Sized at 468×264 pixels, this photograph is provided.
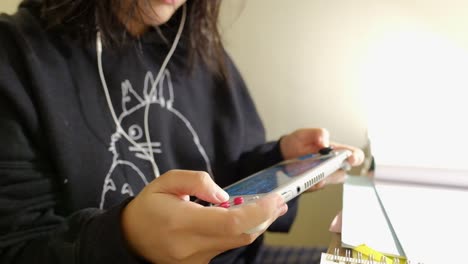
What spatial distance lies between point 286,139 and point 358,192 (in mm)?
161

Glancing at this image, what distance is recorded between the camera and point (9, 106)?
408 millimetres

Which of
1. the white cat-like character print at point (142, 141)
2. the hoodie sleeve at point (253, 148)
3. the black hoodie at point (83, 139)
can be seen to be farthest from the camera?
the hoodie sleeve at point (253, 148)

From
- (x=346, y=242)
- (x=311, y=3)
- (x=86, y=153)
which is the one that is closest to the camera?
(x=346, y=242)

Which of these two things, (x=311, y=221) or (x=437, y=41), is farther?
(x=311, y=221)

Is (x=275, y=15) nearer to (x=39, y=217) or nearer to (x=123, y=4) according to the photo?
(x=123, y=4)

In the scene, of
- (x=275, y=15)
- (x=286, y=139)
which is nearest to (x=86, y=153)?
(x=286, y=139)

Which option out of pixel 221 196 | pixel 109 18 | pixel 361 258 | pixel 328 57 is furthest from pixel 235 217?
pixel 328 57

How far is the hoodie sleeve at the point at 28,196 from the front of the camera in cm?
35

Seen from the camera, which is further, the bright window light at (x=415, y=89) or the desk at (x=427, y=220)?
the bright window light at (x=415, y=89)

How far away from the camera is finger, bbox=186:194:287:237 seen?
0.26 meters

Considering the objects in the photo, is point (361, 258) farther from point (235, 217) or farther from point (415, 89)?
point (415, 89)

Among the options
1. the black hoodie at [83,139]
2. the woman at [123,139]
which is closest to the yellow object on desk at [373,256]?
the woman at [123,139]

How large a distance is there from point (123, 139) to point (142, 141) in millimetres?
31

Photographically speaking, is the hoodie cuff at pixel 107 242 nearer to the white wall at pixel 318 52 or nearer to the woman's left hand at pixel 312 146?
the woman's left hand at pixel 312 146
